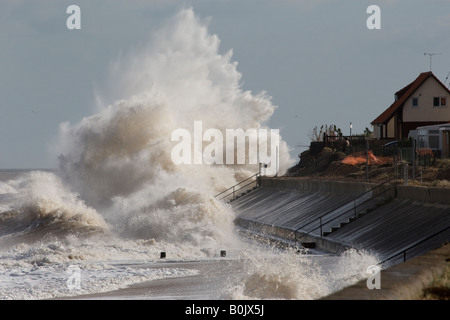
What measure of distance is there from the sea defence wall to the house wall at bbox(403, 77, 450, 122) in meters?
21.4

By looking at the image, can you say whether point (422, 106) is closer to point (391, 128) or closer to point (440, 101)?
point (440, 101)

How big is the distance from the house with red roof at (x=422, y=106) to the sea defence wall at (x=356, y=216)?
2124 centimetres

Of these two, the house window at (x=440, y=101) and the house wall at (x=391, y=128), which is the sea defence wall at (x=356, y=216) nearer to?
the house window at (x=440, y=101)

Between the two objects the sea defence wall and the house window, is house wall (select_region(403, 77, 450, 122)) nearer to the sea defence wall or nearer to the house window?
the house window

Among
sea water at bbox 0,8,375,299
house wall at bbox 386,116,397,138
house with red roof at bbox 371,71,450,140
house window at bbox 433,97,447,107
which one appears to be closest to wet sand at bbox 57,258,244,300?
sea water at bbox 0,8,375,299

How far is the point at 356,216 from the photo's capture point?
88.9 feet

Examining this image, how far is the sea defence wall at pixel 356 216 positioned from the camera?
2089 centimetres

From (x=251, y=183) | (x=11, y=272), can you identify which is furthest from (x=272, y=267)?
(x=251, y=183)

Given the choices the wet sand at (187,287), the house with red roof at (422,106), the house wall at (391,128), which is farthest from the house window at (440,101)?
the wet sand at (187,287)

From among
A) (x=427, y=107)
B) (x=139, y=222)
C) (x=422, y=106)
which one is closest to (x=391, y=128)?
(x=422, y=106)

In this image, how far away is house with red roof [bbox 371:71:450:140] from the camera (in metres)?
60.4

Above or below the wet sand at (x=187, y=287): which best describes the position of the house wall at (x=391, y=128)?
above
